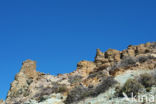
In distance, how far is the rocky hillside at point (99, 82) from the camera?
16.2 metres

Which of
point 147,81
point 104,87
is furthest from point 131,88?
point 104,87

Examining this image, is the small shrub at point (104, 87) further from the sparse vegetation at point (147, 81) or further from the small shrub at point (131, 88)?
the small shrub at point (131, 88)

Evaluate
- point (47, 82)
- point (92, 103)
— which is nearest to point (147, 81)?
point (92, 103)

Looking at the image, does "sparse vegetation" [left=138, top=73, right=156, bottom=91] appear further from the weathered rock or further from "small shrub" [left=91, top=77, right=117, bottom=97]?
the weathered rock

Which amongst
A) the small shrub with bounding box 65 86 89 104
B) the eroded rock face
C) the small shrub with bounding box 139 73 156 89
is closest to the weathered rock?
the eroded rock face

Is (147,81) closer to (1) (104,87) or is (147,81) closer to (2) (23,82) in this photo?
(1) (104,87)

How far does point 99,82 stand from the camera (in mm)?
22812

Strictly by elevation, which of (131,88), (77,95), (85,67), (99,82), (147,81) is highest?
(85,67)

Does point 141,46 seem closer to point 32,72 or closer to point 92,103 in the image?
point 32,72

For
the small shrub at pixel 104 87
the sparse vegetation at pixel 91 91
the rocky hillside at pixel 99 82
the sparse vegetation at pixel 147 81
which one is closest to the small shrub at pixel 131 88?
the rocky hillside at pixel 99 82

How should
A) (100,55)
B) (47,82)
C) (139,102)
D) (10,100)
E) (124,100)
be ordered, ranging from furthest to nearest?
(100,55) < (47,82) < (10,100) < (124,100) < (139,102)

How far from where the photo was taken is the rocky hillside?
16.2 m

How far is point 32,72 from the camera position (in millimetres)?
43406

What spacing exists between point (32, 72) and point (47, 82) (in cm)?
498
